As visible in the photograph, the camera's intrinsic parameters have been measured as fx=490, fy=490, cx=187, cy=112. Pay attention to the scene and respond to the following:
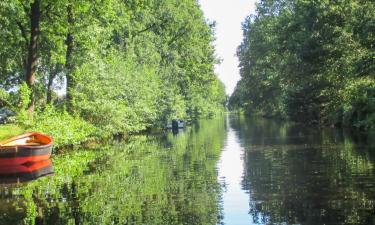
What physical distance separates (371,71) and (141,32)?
99.4ft

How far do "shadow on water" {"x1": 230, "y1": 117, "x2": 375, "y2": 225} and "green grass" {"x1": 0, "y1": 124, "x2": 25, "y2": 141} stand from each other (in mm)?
12407

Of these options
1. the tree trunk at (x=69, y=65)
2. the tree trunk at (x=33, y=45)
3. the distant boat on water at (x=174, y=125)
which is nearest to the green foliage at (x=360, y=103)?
the distant boat on water at (x=174, y=125)

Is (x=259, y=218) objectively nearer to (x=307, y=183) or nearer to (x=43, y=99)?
(x=307, y=183)

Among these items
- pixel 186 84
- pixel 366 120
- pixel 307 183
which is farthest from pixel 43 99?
pixel 186 84

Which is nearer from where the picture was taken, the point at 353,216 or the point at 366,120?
the point at 353,216

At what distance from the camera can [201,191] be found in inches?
559

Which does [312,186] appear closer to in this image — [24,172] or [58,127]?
[24,172]

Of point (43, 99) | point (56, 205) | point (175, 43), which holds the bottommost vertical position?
point (56, 205)

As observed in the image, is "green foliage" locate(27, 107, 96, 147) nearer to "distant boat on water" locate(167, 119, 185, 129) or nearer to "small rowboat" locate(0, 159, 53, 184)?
"small rowboat" locate(0, 159, 53, 184)

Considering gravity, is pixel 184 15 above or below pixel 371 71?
above

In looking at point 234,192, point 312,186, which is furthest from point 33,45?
point 312,186

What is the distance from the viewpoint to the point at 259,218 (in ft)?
35.2

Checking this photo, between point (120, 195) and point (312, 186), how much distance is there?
558cm

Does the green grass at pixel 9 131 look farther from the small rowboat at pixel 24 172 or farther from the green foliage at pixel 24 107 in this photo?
the small rowboat at pixel 24 172
